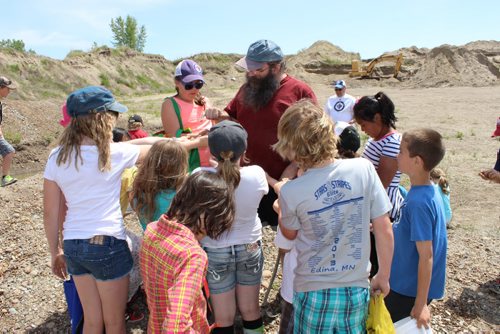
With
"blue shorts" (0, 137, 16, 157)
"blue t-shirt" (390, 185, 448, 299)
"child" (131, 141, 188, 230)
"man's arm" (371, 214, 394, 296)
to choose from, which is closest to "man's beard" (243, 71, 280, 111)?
"child" (131, 141, 188, 230)

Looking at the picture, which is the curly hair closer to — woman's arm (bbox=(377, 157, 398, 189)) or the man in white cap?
woman's arm (bbox=(377, 157, 398, 189))

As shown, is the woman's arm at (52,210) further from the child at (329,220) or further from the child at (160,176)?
the child at (329,220)

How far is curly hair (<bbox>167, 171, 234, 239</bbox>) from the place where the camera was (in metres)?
2.02

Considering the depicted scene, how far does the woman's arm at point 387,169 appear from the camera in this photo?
294 centimetres

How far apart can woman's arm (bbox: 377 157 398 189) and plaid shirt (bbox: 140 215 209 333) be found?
1.63 metres

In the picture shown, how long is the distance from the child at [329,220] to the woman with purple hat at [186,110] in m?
1.37

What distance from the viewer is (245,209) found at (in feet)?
7.93

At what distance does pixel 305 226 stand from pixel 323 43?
4733 centimetres

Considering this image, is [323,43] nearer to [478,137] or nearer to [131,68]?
[131,68]

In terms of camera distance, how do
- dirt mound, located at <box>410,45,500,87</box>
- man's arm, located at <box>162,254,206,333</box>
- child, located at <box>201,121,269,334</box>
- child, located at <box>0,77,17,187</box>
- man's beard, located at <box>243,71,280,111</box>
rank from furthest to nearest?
dirt mound, located at <box>410,45,500,87</box>, child, located at <box>0,77,17,187</box>, man's beard, located at <box>243,71,280,111</box>, child, located at <box>201,121,269,334</box>, man's arm, located at <box>162,254,206,333</box>

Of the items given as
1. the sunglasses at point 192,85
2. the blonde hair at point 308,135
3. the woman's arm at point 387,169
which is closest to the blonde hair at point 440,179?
the woman's arm at point 387,169

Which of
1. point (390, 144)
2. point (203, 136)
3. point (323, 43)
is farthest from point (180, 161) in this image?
point (323, 43)

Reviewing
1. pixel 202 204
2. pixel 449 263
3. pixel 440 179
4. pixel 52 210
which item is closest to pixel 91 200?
pixel 52 210

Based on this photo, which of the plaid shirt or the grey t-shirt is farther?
the grey t-shirt
